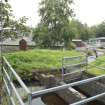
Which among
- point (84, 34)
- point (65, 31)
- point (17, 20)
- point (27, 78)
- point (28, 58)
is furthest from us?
point (84, 34)

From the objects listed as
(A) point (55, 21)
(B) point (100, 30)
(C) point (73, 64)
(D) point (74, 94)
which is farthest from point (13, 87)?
(B) point (100, 30)

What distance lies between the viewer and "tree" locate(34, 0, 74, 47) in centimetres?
2053

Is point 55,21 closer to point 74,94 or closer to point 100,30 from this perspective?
point 74,94

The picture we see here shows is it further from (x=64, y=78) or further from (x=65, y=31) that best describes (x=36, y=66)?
(x=65, y=31)

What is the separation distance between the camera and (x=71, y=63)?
25.5 ft

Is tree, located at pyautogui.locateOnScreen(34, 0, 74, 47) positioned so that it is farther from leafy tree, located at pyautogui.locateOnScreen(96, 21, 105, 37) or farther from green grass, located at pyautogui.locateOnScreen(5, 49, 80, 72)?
leafy tree, located at pyautogui.locateOnScreen(96, 21, 105, 37)

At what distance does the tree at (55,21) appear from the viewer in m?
20.5

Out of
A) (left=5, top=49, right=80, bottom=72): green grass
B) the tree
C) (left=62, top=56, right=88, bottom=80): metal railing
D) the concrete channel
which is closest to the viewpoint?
the concrete channel

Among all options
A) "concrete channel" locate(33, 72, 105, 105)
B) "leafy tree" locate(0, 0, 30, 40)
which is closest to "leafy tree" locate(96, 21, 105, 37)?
"leafy tree" locate(0, 0, 30, 40)

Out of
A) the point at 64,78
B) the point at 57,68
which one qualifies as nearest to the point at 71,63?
the point at 64,78

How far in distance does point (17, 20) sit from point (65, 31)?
28.5 feet

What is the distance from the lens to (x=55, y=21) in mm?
20844

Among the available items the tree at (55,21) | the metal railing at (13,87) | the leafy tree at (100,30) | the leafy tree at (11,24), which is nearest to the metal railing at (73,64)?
the metal railing at (13,87)

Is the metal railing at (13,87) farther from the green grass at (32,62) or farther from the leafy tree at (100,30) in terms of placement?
the leafy tree at (100,30)
